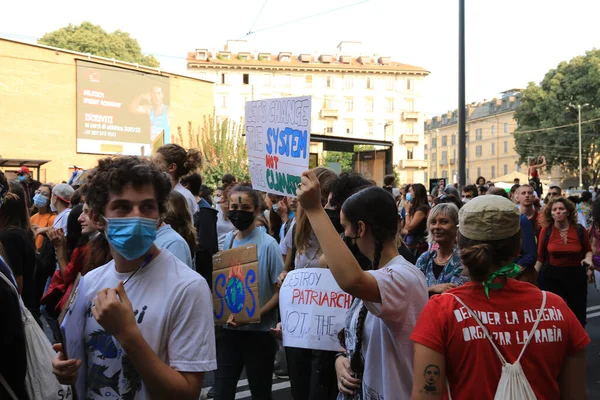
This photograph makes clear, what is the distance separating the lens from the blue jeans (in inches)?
190

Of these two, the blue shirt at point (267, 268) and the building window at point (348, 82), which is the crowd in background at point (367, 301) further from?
the building window at point (348, 82)

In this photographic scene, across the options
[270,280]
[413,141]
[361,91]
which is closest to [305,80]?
[361,91]

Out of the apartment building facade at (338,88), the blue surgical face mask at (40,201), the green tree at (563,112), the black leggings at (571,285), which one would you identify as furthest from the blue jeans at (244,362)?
the apartment building facade at (338,88)

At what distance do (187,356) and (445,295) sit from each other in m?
0.91

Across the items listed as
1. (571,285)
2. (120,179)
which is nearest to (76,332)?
(120,179)

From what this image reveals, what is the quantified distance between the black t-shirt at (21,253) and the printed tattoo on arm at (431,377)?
3878 millimetres

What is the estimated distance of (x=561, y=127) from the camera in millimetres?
56188

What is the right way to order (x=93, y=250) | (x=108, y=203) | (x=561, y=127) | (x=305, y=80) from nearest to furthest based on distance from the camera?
(x=108, y=203) → (x=93, y=250) → (x=561, y=127) → (x=305, y=80)

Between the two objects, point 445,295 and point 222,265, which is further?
point 222,265

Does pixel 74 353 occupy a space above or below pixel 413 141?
below

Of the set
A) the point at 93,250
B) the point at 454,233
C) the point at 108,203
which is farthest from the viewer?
the point at 454,233

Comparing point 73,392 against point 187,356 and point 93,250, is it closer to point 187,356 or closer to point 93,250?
point 187,356

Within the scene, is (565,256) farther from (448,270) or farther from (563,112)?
(563,112)

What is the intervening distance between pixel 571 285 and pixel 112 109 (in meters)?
38.7
